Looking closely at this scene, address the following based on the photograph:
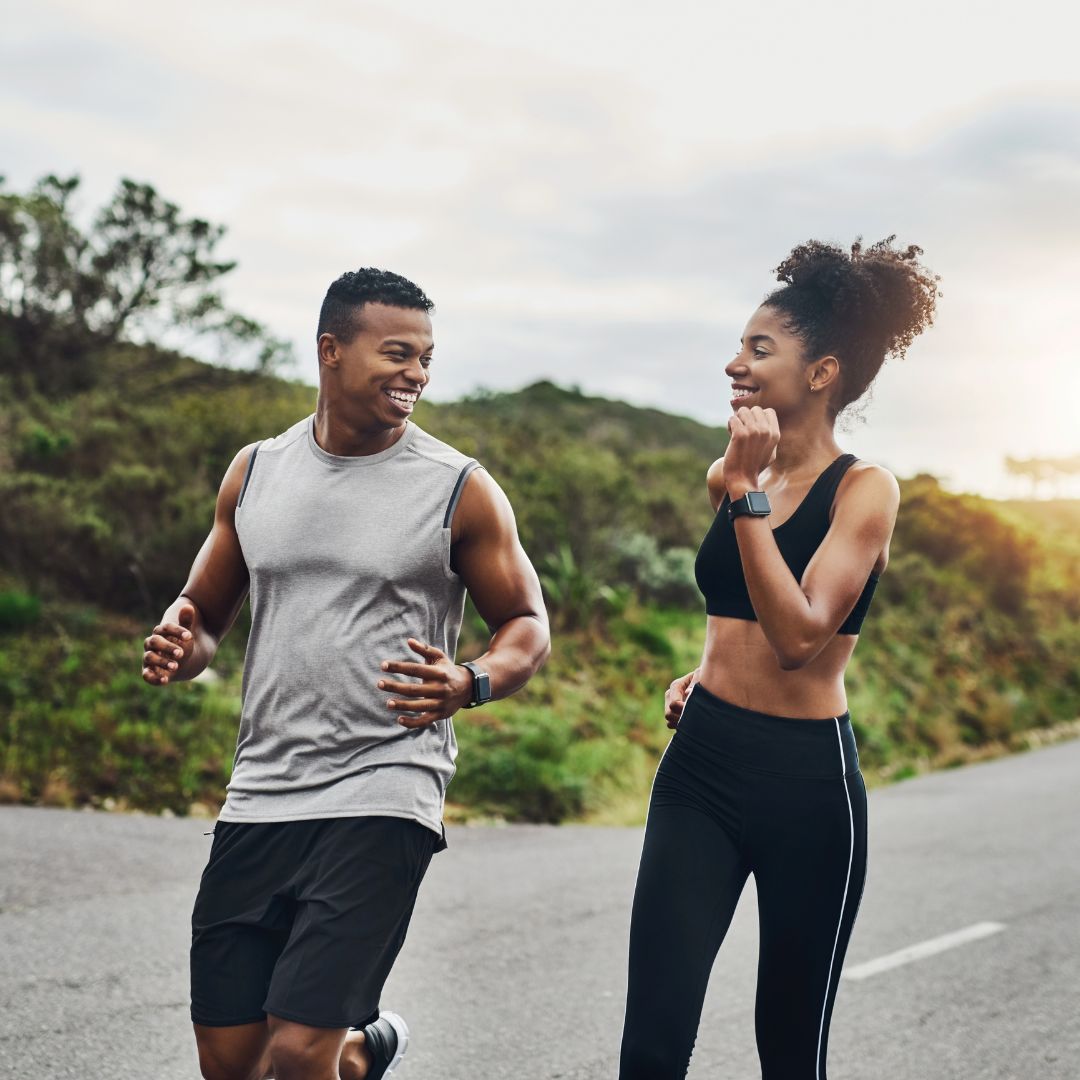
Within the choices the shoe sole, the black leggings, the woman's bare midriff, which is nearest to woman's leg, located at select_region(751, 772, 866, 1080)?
the black leggings

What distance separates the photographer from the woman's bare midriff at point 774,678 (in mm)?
3115

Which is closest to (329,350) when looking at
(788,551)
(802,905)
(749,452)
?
(749,452)

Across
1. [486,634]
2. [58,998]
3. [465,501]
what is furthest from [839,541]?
[486,634]

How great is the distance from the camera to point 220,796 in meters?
10.3

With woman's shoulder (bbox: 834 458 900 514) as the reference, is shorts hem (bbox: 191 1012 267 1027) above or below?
below

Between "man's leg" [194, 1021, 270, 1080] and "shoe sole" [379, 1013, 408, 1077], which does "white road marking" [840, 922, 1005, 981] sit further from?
"man's leg" [194, 1021, 270, 1080]

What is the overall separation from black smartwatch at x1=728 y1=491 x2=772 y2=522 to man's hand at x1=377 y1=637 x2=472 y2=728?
69cm

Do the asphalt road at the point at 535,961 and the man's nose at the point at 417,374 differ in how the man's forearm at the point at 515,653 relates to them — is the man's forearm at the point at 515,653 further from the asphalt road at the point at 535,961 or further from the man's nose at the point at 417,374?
the asphalt road at the point at 535,961

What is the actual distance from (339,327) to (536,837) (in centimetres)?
718

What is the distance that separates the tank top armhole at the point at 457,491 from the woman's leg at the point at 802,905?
93 cm

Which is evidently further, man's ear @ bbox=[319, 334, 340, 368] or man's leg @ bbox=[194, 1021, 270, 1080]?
man's ear @ bbox=[319, 334, 340, 368]

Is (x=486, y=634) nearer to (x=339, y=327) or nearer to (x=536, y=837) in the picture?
(x=536, y=837)

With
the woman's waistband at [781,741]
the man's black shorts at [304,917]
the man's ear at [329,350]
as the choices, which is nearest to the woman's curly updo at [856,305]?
the woman's waistband at [781,741]

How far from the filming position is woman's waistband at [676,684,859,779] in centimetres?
307
